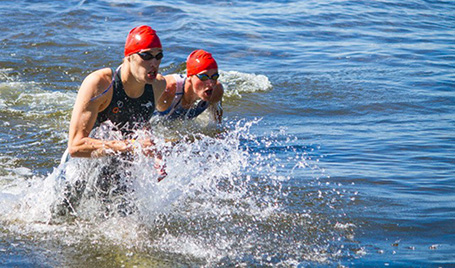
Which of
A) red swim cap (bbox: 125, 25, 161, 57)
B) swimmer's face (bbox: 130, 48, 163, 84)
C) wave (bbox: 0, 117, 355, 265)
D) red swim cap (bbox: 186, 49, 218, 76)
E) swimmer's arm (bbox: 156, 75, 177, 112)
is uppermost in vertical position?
red swim cap (bbox: 125, 25, 161, 57)

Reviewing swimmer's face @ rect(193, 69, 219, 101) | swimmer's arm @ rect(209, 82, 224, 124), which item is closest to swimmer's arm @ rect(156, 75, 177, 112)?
swimmer's face @ rect(193, 69, 219, 101)

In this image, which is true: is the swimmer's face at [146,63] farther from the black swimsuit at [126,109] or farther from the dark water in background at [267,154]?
the dark water in background at [267,154]

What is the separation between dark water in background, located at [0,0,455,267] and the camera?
5398mm

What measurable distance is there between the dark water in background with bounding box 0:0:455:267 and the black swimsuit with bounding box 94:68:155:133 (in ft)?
1.95

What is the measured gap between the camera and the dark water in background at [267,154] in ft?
17.7

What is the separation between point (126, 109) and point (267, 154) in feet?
10.4

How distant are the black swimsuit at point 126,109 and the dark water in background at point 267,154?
1.95 feet

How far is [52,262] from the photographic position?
16.4 feet

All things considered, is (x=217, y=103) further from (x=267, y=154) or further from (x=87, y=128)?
(x=87, y=128)

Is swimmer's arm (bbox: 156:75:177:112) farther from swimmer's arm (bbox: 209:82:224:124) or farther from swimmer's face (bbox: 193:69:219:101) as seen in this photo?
swimmer's arm (bbox: 209:82:224:124)

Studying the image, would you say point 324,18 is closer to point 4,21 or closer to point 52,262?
point 4,21

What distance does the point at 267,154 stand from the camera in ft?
26.7

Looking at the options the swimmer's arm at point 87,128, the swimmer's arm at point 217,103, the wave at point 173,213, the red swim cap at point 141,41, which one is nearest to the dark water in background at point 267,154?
the wave at point 173,213

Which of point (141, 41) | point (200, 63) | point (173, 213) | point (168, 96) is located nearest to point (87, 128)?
point (141, 41)
